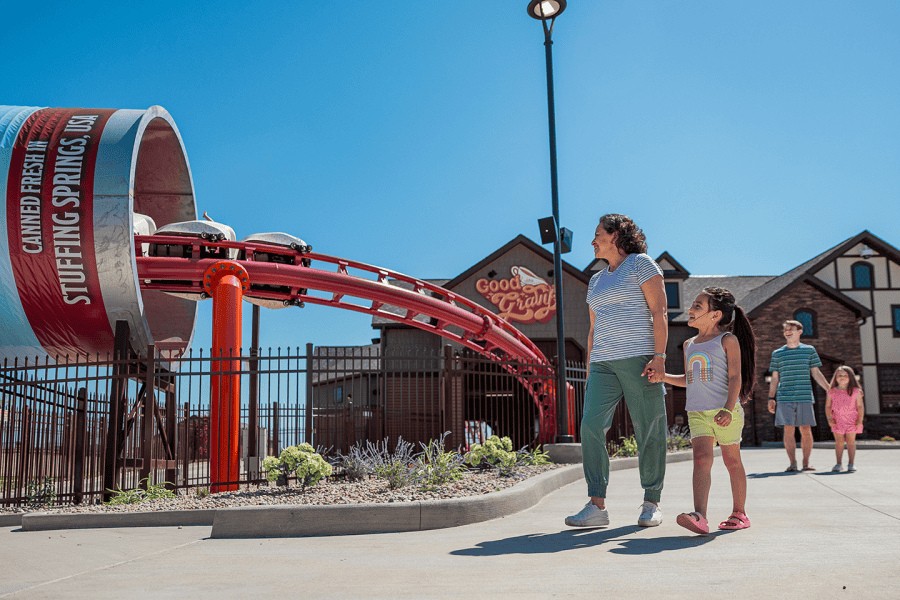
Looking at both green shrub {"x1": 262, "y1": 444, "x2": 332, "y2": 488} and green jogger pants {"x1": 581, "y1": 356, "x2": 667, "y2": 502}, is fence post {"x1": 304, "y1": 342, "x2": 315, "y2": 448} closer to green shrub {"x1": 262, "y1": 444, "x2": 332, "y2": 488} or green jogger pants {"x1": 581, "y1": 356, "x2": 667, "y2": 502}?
green shrub {"x1": 262, "y1": 444, "x2": 332, "y2": 488}

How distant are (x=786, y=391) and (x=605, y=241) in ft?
18.7

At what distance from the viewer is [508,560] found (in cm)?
385

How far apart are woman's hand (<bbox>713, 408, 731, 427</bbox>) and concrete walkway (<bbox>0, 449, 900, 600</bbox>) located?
2.21 ft

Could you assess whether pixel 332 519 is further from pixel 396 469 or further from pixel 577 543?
pixel 577 543

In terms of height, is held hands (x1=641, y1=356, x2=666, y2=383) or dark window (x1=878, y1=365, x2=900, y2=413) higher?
held hands (x1=641, y1=356, x2=666, y2=383)

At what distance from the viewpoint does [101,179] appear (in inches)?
375

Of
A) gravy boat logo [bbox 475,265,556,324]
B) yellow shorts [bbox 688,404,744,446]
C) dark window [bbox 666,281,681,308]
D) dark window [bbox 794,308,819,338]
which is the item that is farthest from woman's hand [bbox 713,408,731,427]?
dark window [bbox 794,308,819,338]

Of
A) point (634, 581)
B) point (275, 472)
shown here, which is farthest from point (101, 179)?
point (634, 581)

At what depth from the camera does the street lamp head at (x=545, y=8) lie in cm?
1013

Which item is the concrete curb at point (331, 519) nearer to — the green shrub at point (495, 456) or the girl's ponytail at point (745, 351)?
the girl's ponytail at point (745, 351)

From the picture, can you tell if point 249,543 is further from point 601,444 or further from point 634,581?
point 634,581

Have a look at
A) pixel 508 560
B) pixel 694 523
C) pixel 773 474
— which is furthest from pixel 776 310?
pixel 508 560

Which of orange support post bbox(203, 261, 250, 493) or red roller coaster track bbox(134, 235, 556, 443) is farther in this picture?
red roller coaster track bbox(134, 235, 556, 443)

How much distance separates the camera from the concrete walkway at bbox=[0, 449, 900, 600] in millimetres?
3180
